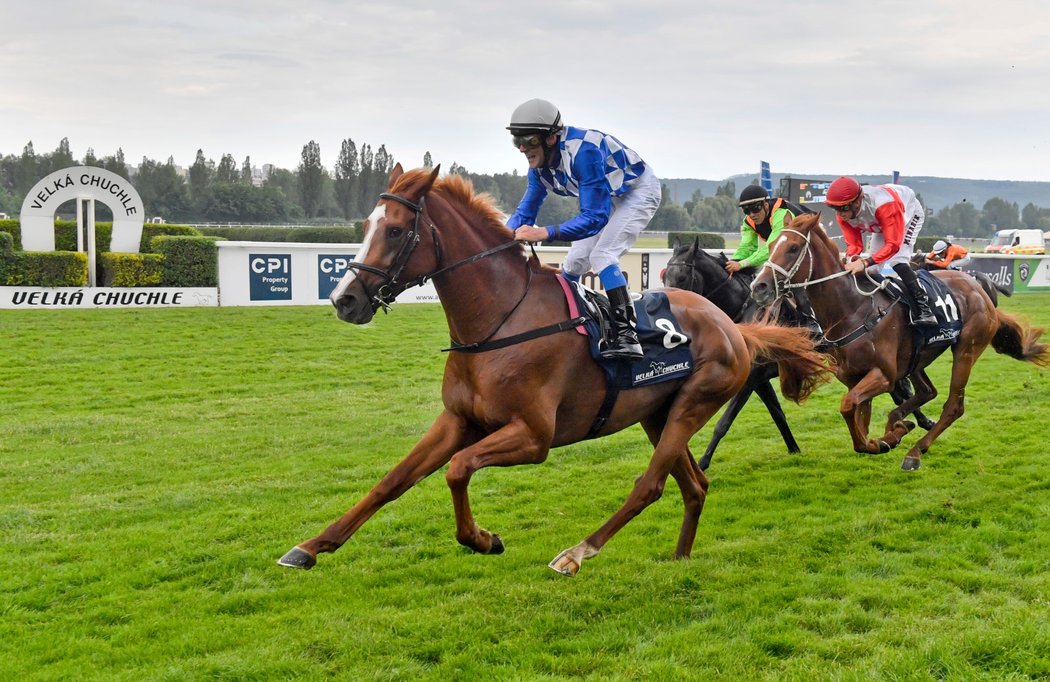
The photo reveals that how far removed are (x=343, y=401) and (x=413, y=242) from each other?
629cm

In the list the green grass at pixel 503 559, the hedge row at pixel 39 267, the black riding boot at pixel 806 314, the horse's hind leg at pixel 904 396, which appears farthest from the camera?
the hedge row at pixel 39 267

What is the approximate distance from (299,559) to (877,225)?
5448 millimetres

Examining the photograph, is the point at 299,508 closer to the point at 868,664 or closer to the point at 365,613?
the point at 365,613

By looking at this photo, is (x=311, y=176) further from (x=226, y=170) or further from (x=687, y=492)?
(x=687, y=492)

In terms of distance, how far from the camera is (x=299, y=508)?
20.1 feet

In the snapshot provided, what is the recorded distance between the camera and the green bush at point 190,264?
1762 centimetres

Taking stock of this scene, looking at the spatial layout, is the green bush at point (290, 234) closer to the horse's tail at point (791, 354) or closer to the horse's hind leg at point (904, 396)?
the horse's hind leg at point (904, 396)

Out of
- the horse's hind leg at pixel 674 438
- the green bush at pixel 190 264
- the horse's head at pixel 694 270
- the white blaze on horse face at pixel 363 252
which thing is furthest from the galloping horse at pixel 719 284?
the green bush at pixel 190 264

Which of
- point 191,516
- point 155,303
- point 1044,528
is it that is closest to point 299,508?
point 191,516

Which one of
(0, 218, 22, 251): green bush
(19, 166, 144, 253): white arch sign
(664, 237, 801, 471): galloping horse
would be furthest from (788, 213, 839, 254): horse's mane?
(0, 218, 22, 251): green bush

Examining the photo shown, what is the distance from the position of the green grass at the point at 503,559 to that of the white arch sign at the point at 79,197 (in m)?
10.3

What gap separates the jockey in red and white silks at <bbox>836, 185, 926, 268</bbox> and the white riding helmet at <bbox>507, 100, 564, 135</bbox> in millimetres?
3527

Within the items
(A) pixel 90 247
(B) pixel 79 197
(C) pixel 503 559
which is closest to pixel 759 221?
(C) pixel 503 559

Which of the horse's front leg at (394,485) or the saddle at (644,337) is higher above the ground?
the saddle at (644,337)
